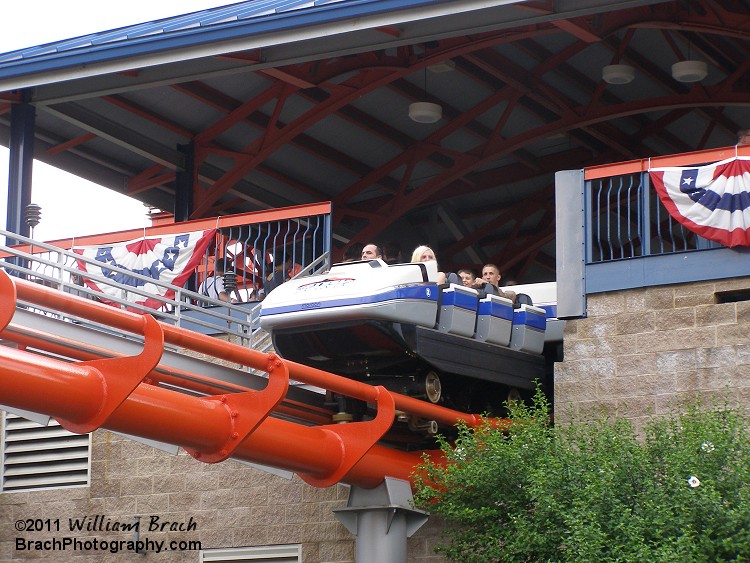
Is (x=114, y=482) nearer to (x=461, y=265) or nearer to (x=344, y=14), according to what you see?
(x=344, y=14)

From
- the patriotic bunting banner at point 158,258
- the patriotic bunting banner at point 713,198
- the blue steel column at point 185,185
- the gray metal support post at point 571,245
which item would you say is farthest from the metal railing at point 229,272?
the patriotic bunting banner at point 713,198

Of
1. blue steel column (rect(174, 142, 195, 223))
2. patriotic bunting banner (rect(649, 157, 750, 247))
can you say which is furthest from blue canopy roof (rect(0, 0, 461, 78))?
patriotic bunting banner (rect(649, 157, 750, 247))

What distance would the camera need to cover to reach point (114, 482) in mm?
16344

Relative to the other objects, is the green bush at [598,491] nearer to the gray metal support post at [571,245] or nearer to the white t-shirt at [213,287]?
the gray metal support post at [571,245]

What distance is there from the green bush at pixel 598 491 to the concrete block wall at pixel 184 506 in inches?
81.2

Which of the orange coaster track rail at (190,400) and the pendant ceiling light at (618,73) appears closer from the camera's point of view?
the orange coaster track rail at (190,400)

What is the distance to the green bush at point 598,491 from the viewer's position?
36.3ft

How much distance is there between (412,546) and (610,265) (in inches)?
143

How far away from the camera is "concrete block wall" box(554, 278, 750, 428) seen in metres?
13.5

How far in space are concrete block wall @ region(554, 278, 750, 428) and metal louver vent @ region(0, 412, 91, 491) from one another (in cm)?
616

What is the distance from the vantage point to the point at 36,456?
661 inches

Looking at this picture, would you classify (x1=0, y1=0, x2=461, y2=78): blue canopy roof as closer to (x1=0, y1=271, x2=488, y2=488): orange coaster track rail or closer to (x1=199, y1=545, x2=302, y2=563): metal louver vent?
(x1=0, y1=271, x2=488, y2=488): orange coaster track rail

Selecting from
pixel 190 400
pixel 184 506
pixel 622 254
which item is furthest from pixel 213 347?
pixel 184 506

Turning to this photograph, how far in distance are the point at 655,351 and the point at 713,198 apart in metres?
1.64
